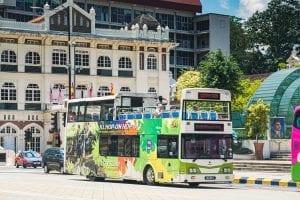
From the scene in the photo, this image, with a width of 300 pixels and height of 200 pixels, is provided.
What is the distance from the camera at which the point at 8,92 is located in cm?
7538

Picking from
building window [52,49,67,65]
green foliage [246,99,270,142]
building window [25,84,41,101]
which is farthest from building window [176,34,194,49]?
green foliage [246,99,270,142]

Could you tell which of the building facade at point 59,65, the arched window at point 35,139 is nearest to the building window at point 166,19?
the building facade at point 59,65

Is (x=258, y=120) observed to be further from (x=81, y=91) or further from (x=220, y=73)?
(x=81, y=91)

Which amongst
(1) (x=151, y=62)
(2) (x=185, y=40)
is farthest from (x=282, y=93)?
(2) (x=185, y=40)

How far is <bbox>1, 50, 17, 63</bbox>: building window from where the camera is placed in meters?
75.4

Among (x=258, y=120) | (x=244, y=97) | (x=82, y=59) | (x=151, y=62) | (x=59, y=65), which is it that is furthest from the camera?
(x=151, y=62)

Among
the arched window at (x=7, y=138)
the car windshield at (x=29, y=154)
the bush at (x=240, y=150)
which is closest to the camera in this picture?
the bush at (x=240, y=150)

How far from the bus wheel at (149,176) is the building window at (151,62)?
180ft

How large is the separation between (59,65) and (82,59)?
9.37 feet

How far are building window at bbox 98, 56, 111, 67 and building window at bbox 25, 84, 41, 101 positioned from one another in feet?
26.0

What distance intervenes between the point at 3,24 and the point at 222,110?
4976 cm

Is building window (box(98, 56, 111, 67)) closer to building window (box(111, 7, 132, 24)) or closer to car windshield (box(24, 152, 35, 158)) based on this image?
car windshield (box(24, 152, 35, 158))

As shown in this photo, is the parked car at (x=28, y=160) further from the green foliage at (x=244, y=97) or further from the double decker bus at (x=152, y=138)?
the double decker bus at (x=152, y=138)

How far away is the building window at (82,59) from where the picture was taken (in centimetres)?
7975
